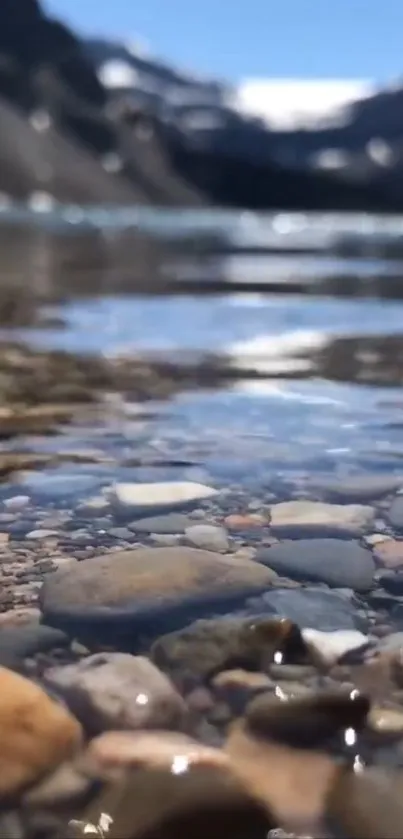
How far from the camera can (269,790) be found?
4.69 ft

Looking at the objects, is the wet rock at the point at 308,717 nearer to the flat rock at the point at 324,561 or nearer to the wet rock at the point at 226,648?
the wet rock at the point at 226,648

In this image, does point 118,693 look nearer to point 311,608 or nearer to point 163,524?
point 311,608

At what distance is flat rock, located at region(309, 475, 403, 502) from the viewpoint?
310 centimetres

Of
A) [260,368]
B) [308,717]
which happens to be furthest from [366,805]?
[260,368]

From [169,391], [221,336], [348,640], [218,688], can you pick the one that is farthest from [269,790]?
[221,336]

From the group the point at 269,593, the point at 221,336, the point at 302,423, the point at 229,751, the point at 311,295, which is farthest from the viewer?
the point at 311,295

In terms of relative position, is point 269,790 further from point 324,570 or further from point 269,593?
point 324,570

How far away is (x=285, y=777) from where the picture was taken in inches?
57.7

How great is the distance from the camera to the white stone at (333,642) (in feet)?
6.17

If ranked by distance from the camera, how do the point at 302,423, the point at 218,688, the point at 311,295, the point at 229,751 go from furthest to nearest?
the point at 311,295, the point at 302,423, the point at 218,688, the point at 229,751

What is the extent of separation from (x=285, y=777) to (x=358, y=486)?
1816mm

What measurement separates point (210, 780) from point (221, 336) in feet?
23.0

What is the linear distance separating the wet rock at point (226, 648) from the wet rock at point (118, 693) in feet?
0.22

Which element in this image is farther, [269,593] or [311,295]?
[311,295]
